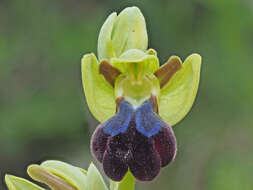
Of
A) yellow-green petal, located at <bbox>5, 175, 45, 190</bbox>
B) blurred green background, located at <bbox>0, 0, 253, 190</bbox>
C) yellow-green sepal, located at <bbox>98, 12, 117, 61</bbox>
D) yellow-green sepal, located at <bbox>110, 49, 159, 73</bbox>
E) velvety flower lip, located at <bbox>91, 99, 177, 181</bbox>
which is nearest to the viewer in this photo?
velvety flower lip, located at <bbox>91, 99, 177, 181</bbox>

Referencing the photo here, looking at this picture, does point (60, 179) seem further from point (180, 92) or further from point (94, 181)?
point (180, 92)

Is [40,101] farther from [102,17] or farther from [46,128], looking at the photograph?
[102,17]

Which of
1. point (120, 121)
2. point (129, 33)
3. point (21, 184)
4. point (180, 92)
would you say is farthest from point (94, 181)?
point (129, 33)

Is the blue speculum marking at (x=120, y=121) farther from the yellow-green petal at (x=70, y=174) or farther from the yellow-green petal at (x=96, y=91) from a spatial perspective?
the yellow-green petal at (x=70, y=174)

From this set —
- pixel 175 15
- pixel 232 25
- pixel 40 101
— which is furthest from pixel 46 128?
pixel 232 25

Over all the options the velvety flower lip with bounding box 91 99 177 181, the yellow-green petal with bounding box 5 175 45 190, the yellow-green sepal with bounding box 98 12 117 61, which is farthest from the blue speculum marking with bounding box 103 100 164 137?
the yellow-green petal with bounding box 5 175 45 190

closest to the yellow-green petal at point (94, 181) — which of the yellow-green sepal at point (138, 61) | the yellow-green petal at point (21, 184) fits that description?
the yellow-green petal at point (21, 184)

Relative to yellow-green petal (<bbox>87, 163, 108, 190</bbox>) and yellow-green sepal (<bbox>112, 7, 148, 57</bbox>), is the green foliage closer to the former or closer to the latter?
yellow-green petal (<bbox>87, 163, 108, 190</bbox>)

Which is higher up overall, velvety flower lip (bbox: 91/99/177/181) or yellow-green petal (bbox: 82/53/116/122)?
yellow-green petal (bbox: 82/53/116/122)

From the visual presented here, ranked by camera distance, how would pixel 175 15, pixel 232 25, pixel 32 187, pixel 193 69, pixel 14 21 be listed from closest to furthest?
pixel 193 69, pixel 32 187, pixel 232 25, pixel 175 15, pixel 14 21
